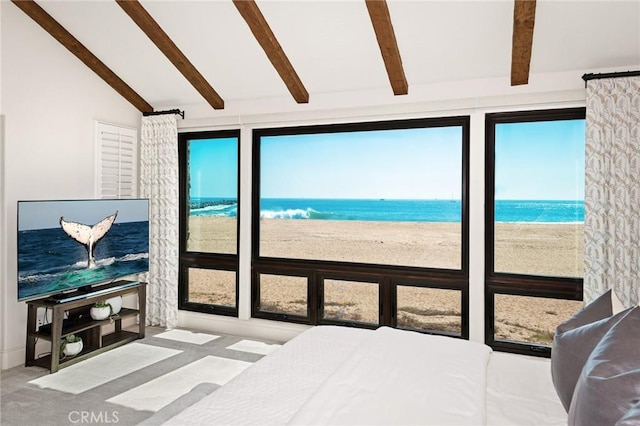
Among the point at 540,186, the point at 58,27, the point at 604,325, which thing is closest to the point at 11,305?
the point at 58,27

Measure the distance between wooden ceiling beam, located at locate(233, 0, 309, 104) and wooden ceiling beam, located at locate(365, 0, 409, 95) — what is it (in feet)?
2.75

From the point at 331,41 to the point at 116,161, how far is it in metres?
2.67

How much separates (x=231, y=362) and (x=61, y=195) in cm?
222

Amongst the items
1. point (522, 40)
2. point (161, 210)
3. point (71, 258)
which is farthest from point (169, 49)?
point (522, 40)

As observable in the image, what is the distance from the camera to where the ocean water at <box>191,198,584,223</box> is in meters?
3.65

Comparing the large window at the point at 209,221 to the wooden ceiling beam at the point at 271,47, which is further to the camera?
the large window at the point at 209,221

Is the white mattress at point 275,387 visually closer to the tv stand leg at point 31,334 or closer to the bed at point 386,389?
the bed at point 386,389

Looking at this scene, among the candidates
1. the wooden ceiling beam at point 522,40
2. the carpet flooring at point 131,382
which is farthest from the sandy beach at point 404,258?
the wooden ceiling beam at point 522,40

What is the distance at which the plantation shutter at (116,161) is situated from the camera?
4484 millimetres

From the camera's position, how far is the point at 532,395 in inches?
71.9

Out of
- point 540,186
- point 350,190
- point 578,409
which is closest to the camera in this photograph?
point 578,409

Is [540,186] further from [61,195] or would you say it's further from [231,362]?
[61,195]

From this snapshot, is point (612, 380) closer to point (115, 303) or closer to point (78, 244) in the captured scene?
point (78, 244)

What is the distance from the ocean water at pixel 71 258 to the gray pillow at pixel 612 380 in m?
3.74
